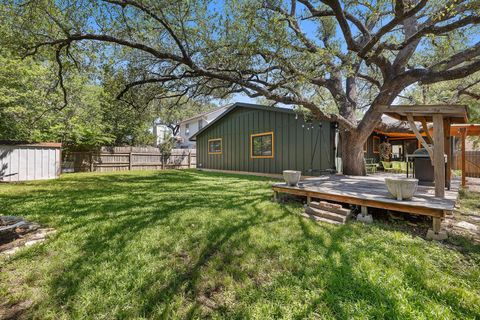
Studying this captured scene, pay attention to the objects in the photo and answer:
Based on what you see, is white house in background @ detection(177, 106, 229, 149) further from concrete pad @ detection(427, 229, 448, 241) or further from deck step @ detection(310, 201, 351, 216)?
concrete pad @ detection(427, 229, 448, 241)

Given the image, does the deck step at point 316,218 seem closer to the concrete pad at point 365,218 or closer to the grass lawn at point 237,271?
the grass lawn at point 237,271

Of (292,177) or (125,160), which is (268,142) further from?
(125,160)

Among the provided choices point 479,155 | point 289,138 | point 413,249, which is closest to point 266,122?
point 289,138

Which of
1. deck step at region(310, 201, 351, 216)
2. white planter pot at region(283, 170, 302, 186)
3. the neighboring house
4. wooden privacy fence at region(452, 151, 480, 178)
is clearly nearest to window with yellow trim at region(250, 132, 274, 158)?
the neighboring house

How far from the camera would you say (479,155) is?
12008 millimetres

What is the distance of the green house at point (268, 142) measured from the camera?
8.52m

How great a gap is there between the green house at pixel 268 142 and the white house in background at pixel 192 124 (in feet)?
37.8

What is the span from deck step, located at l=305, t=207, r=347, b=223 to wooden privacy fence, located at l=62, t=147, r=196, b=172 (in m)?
13.3

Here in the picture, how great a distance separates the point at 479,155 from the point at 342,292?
51.4 ft

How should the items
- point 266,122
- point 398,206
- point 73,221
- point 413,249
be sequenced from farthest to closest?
point 266,122 → point 73,221 → point 398,206 → point 413,249

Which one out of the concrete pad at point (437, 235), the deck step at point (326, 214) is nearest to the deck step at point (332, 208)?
the deck step at point (326, 214)

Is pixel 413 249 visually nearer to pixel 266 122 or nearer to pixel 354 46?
pixel 354 46

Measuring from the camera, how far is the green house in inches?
336

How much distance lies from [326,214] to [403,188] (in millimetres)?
1215
